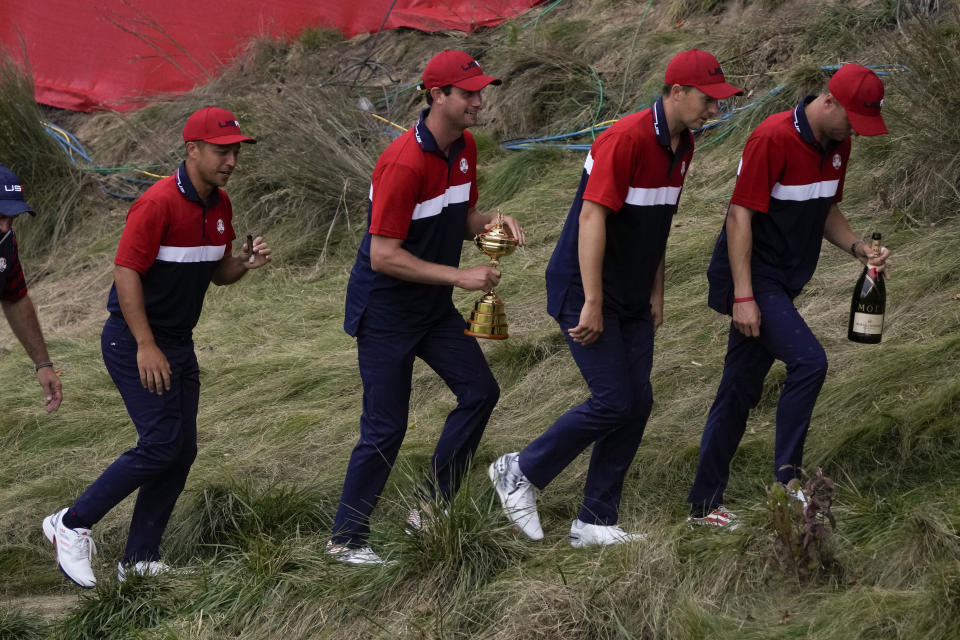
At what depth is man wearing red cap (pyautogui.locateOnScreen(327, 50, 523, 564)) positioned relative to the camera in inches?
190

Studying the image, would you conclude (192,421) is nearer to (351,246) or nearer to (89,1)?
(351,246)

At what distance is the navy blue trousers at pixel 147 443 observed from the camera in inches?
204

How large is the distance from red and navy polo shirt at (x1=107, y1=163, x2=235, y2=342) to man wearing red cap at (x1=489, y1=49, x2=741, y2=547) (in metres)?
1.45

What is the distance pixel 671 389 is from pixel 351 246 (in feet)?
13.2

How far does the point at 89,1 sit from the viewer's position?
13.2 m

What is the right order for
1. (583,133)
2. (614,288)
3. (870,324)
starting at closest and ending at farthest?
(614,288) < (870,324) < (583,133)

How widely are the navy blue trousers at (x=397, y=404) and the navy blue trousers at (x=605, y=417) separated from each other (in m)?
0.31

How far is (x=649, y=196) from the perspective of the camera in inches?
189

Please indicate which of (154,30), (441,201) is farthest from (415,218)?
(154,30)

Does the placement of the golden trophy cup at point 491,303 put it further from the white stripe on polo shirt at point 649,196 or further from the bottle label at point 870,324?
the bottle label at point 870,324

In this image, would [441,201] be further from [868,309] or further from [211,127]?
[868,309]

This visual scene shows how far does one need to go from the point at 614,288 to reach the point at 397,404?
3.28ft

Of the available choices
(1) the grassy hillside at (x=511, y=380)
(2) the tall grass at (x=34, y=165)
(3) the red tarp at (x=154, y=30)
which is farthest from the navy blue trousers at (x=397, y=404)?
(2) the tall grass at (x=34, y=165)

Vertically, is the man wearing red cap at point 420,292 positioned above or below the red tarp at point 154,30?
below
